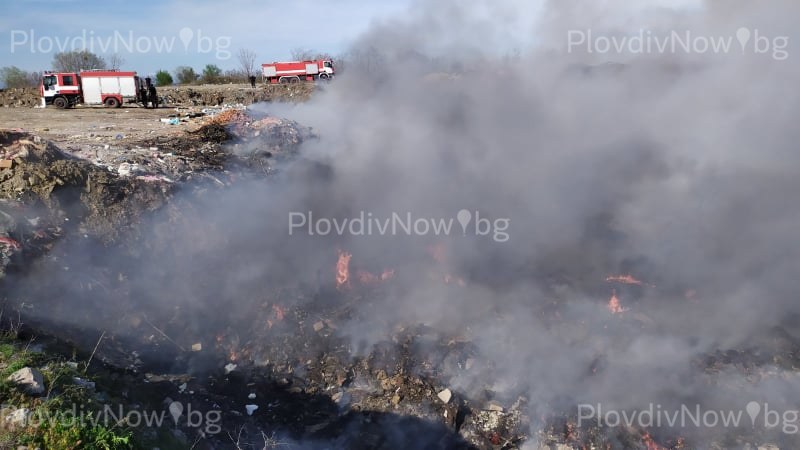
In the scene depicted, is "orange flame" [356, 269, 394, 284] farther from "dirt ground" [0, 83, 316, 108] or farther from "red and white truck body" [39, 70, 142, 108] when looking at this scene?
"red and white truck body" [39, 70, 142, 108]

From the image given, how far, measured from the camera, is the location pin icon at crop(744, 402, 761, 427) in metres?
5.31

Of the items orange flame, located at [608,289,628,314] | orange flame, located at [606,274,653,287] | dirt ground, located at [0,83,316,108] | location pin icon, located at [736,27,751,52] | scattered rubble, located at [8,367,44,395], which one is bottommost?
orange flame, located at [608,289,628,314]

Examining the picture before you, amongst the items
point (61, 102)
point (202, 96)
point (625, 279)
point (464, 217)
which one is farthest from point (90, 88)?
point (625, 279)

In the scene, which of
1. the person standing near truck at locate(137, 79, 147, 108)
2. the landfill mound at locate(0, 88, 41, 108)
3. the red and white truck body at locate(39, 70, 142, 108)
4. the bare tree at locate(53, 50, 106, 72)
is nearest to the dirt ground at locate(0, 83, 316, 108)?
the landfill mound at locate(0, 88, 41, 108)

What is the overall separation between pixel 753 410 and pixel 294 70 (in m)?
25.4

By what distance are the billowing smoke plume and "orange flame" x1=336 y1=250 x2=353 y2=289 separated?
0.47 feet

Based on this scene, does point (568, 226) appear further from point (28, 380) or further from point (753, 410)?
point (28, 380)

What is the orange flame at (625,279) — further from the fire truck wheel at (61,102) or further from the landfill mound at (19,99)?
Result: the landfill mound at (19,99)

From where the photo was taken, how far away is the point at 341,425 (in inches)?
206

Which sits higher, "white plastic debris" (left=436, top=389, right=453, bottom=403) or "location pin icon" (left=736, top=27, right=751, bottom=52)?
"location pin icon" (left=736, top=27, right=751, bottom=52)

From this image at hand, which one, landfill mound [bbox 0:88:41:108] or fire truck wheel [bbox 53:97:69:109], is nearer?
fire truck wheel [bbox 53:97:69:109]

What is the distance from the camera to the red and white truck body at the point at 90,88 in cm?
2005

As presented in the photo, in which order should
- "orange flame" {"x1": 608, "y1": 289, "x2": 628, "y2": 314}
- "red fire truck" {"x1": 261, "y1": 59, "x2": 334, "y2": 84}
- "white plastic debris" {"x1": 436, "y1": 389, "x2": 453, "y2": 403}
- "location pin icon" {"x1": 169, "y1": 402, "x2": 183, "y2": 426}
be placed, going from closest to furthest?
1. "location pin icon" {"x1": 169, "y1": 402, "x2": 183, "y2": 426}
2. "white plastic debris" {"x1": 436, "y1": 389, "x2": 453, "y2": 403}
3. "orange flame" {"x1": 608, "y1": 289, "x2": 628, "y2": 314}
4. "red fire truck" {"x1": 261, "y1": 59, "x2": 334, "y2": 84}

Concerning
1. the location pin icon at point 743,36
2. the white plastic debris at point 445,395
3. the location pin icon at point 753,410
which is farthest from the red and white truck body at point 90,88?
the location pin icon at point 753,410
